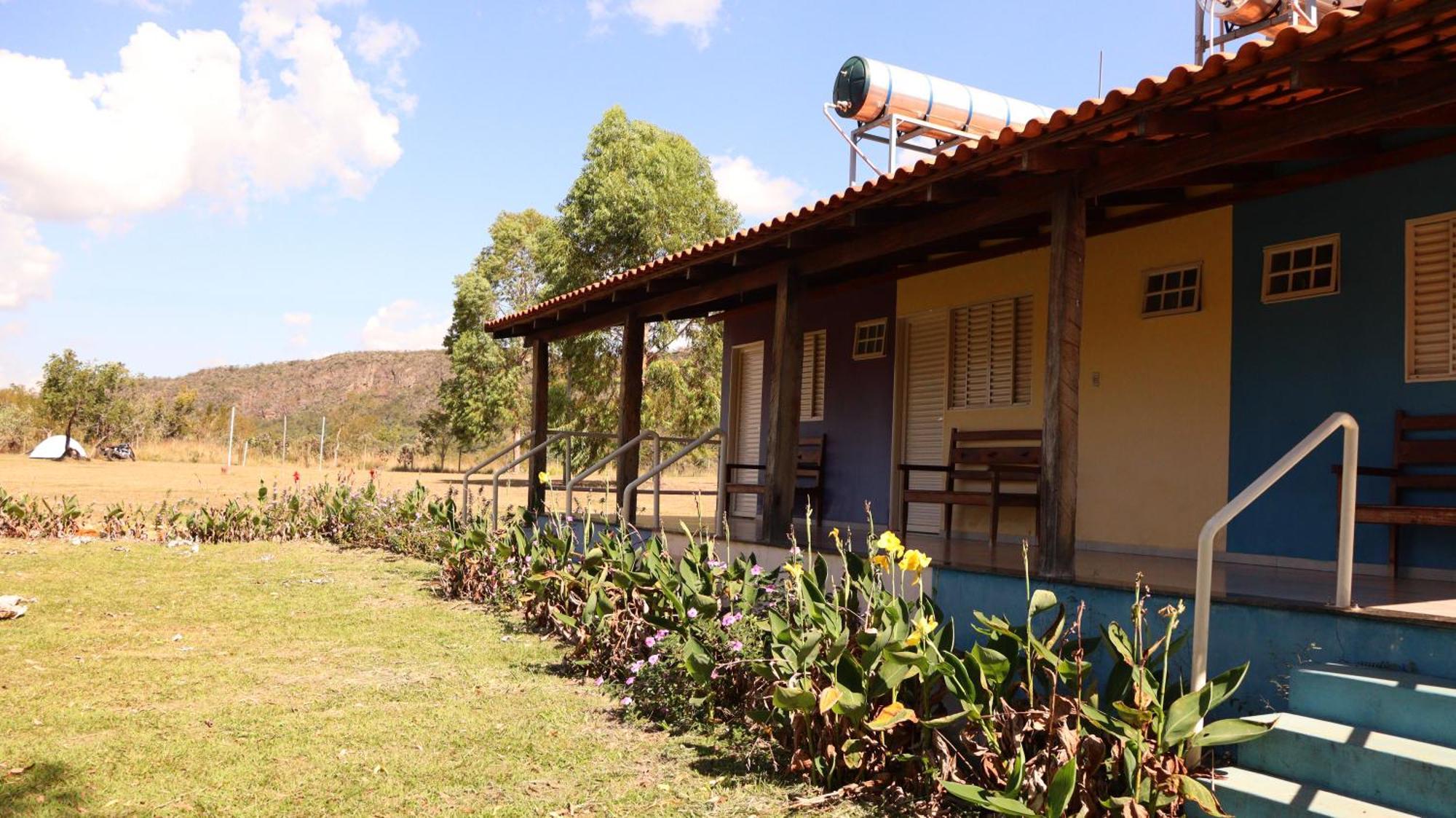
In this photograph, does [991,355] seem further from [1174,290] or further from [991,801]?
[991,801]

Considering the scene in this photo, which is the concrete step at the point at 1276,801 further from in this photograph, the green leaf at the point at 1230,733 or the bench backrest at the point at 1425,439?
the bench backrest at the point at 1425,439

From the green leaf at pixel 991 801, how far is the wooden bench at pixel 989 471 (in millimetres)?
4143

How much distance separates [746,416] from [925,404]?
3.12m

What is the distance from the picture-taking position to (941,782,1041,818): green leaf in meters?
3.27

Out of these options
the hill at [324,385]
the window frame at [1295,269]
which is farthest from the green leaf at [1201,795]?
the hill at [324,385]

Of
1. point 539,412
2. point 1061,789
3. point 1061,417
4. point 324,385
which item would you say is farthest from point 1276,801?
point 324,385

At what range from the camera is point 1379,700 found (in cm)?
354

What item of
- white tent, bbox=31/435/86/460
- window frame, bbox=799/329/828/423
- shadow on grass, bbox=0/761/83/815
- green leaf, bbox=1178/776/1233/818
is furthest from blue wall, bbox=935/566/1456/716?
white tent, bbox=31/435/86/460

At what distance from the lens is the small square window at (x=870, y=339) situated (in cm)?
1008

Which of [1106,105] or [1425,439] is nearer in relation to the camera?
[1106,105]

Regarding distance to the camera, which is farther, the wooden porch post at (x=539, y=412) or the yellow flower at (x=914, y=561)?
the wooden porch post at (x=539, y=412)

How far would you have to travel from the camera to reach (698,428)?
27.2 meters

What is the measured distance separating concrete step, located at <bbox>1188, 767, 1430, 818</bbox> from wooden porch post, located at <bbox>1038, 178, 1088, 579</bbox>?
1607mm

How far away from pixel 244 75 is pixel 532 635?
41.0 feet
